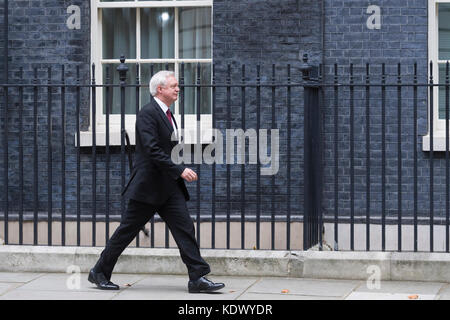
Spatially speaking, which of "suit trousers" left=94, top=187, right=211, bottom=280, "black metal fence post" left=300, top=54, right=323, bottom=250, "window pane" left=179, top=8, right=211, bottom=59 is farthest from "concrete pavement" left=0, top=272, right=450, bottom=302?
"window pane" left=179, top=8, right=211, bottom=59

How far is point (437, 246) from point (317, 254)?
7.27 feet

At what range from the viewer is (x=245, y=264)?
841 cm

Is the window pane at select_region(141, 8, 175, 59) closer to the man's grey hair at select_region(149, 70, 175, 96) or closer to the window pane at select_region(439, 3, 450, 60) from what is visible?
the window pane at select_region(439, 3, 450, 60)

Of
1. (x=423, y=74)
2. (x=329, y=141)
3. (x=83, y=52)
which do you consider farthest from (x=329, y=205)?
(x=83, y=52)

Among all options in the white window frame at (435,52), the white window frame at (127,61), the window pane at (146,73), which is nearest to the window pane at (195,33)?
the white window frame at (127,61)

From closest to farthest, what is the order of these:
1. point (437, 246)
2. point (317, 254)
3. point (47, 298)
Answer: point (47, 298), point (317, 254), point (437, 246)

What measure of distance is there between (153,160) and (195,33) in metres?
3.63

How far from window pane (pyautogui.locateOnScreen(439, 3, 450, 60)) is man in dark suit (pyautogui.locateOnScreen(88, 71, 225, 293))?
157 inches

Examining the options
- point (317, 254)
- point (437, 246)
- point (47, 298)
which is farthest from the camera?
point (437, 246)

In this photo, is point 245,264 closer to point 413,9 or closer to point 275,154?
point 275,154

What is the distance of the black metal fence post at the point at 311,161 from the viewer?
28.3ft

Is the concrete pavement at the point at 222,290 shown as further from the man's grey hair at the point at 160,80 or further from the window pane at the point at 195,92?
the window pane at the point at 195,92

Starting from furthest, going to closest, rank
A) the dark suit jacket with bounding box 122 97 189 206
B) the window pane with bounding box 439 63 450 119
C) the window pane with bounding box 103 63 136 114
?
1. the window pane with bounding box 103 63 136 114
2. the window pane with bounding box 439 63 450 119
3. the dark suit jacket with bounding box 122 97 189 206

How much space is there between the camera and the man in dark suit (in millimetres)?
7535
